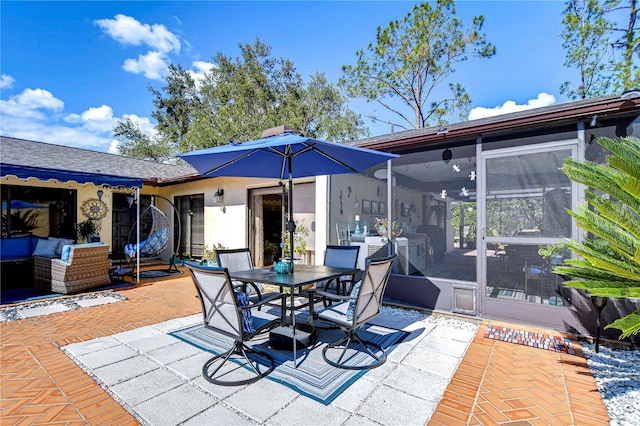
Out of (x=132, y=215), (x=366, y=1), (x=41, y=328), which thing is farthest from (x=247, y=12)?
(x=41, y=328)

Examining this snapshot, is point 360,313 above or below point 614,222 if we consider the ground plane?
below

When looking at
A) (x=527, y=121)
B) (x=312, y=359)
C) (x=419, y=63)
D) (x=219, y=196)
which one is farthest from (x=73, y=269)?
(x=419, y=63)

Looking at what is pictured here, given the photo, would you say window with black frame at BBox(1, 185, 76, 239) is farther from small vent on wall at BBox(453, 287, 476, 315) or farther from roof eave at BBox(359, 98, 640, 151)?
small vent on wall at BBox(453, 287, 476, 315)

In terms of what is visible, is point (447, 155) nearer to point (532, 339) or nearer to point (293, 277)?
point (532, 339)

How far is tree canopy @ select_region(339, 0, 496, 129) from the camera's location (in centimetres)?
1430

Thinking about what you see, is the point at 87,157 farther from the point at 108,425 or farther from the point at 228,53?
the point at 228,53

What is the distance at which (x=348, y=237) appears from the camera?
6492 mm

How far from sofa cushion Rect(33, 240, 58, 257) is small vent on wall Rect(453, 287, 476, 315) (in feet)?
28.2

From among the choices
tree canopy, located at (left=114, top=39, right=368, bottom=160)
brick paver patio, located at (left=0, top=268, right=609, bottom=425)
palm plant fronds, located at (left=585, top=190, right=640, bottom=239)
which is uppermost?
tree canopy, located at (left=114, top=39, right=368, bottom=160)

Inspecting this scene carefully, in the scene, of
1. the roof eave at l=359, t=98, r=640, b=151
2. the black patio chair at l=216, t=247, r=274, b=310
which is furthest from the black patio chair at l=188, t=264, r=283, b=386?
the roof eave at l=359, t=98, r=640, b=151

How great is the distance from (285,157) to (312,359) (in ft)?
8.74

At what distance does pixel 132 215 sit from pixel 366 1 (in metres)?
11.1

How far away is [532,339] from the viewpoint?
372 centimetres

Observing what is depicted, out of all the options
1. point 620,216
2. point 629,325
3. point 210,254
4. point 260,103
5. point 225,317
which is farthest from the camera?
point 260,103
